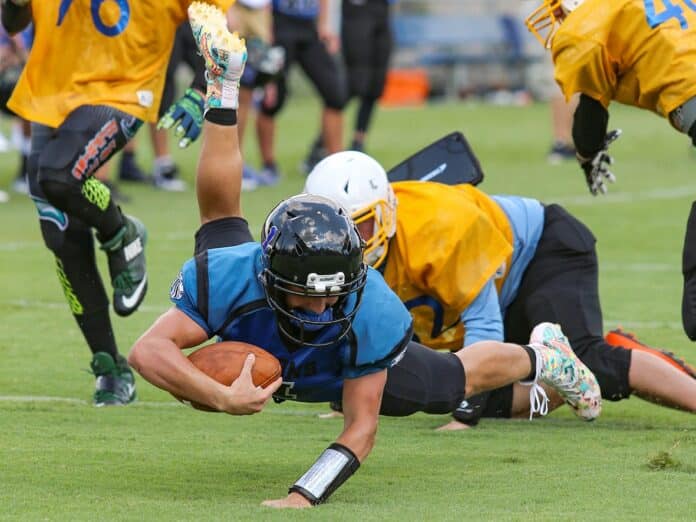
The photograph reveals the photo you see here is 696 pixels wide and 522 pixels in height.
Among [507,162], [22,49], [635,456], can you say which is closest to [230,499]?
[635,456]

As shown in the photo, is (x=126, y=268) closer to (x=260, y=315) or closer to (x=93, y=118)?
(x=93, y=118)

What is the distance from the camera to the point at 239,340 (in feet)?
14.1

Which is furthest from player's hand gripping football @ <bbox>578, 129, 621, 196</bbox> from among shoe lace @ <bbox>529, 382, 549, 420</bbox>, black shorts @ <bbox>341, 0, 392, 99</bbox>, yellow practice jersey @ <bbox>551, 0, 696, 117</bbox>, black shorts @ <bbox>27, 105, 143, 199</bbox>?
black shorts @ <bbox>341, 0, 392, 99</bbox>

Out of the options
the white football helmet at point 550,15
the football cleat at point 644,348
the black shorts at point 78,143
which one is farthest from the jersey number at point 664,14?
the black shorts at point 78,143

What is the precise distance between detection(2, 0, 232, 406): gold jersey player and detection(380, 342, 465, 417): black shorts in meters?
1.38

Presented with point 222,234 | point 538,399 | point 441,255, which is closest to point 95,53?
point 222,234

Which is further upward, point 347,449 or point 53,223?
point 53,223

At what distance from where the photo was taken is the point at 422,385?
457 cm

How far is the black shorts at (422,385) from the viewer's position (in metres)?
4.57

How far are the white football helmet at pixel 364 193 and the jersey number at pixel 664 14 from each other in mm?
1027

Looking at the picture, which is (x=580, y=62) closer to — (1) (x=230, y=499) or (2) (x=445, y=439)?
(2) (x=445, y=439)

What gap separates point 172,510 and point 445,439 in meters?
1.35

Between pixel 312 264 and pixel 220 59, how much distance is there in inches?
50.7

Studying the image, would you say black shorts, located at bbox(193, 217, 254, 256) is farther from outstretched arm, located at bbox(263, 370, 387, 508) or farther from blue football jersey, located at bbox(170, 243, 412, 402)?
Result: outstretched arm, located at bbox(263, 370, 387, 508)
